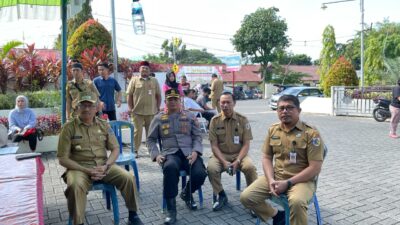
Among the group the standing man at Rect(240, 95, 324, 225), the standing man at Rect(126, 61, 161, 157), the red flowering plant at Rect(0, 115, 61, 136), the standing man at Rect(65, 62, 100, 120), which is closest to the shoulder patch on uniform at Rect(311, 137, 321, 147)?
the standing man at Rect(240, 95, 324, 225)

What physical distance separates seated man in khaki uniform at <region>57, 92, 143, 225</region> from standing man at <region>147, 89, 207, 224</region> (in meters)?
0.56

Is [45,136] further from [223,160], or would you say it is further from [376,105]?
[376,105]

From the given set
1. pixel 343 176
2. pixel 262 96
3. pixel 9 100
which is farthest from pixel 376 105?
pixel 262 96

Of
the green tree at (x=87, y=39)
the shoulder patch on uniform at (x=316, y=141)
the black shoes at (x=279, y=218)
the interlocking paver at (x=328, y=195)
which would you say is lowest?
the interlocking paver at (x=328, y=195)

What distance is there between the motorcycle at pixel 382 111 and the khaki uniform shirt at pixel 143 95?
9.67 meters

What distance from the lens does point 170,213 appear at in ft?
12.2

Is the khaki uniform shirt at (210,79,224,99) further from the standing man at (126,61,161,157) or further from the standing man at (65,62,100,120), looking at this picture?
the standing man at (65,62,100,120)

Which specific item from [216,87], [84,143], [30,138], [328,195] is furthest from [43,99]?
[328,195]

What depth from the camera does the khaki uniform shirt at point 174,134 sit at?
4113mm

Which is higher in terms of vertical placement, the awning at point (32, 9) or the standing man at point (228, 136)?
the awning at point (32, 9)

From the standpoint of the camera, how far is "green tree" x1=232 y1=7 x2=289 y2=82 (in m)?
34.8

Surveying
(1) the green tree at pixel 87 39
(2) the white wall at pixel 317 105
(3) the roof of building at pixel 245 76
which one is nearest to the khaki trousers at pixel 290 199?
(1) the green tree at pixel 87 39

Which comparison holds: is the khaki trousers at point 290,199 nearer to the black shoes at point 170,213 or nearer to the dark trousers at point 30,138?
the black shoes at point 170,213

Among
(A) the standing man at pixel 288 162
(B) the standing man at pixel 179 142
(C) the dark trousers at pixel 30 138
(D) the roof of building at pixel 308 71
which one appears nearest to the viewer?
(A) the standing man at pixel 288 162
